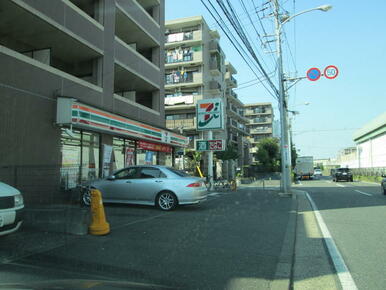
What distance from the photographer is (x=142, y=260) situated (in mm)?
5066

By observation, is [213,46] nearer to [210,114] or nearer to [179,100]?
[179,100]

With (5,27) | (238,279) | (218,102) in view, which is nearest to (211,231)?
(238,279)

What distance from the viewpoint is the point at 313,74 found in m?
17.3

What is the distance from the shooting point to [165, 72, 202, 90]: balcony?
40594 millimetres

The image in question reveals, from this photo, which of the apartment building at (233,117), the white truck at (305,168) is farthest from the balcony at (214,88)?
the white truck at (305,168)

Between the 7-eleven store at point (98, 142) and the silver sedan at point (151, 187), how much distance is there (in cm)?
99

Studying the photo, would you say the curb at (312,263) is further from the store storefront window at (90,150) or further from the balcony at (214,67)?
the balcony at (214,67)

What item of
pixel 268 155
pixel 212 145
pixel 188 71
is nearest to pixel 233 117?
pixel 268 155

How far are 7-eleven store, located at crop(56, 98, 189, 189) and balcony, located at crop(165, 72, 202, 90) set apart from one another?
795 inches

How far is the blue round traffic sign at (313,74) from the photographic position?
1727 cm

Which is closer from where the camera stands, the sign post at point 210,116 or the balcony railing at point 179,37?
the sign post at point 210,116

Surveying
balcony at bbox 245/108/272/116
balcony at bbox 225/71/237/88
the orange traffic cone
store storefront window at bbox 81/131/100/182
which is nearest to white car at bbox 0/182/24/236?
the orange traffic cone

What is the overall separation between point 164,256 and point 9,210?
2688mm

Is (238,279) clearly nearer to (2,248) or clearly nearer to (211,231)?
(211,231)
